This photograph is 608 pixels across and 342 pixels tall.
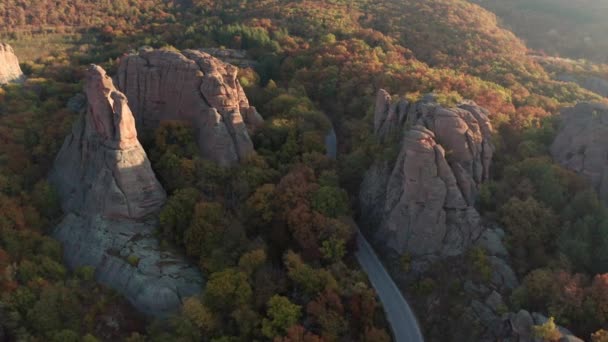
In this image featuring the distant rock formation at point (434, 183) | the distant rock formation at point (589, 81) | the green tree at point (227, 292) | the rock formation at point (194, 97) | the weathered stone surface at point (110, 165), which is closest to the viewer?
the green tree at point (227, 292)

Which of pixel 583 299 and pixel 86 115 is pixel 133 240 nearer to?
pixel 86 115

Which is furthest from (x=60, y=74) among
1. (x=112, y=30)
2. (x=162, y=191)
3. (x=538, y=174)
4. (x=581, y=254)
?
(x=581, y=254)

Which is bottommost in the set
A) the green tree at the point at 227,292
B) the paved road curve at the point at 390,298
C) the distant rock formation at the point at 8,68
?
the paved road curve at the point at 390,298

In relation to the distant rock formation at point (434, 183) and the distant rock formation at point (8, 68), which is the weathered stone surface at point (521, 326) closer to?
the distant rock formation at point (434, 183)

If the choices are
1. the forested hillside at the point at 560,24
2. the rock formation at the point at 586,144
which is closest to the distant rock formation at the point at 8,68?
the rock formation at the point at 586,144

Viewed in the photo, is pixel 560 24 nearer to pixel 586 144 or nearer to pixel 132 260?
pixel 586 144
